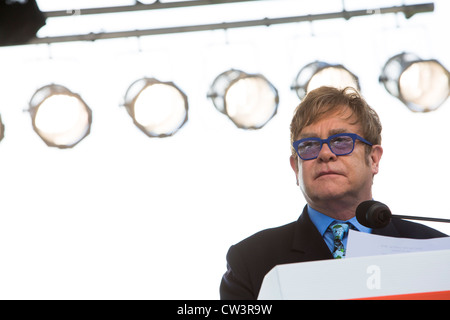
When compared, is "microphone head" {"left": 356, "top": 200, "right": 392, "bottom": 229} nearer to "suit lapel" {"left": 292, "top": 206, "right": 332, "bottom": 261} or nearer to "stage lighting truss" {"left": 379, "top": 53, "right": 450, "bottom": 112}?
"suit lapel" {"left": 292, "top": 206, "right": 332, "bottom": 261}

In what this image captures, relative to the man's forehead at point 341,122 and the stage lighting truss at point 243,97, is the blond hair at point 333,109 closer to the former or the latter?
the man's forehead at point 341,122

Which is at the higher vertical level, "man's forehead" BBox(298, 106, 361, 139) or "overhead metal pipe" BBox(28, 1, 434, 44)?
"overhead metal pipe" BBox(28, 1, 434, 44)

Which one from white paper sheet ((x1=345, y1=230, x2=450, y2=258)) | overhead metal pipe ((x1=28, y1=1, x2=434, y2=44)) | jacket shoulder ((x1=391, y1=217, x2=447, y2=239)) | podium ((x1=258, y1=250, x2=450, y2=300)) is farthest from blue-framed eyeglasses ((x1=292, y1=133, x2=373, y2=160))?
overhead metal pipe ((x1=28, y1=1, x2=434, y2=44))

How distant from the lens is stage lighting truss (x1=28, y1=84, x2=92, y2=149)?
351 cm

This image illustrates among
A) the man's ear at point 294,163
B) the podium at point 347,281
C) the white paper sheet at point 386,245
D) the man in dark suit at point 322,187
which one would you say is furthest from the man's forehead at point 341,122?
the podium at point 347,281

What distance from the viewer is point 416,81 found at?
360 cm

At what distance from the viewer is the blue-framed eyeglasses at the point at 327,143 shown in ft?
5.86

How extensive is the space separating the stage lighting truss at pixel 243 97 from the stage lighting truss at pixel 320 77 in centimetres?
15

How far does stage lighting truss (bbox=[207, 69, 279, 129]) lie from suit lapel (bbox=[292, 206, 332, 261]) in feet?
5.98

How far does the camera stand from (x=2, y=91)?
4.10m

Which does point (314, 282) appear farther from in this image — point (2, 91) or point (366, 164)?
point (2, 91)

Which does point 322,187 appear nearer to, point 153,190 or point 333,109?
point 333,109

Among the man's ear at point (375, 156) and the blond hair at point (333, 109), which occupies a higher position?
the blond hair at point (333, 109)

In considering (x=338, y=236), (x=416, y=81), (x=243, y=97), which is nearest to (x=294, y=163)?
(x=338, y=236)
